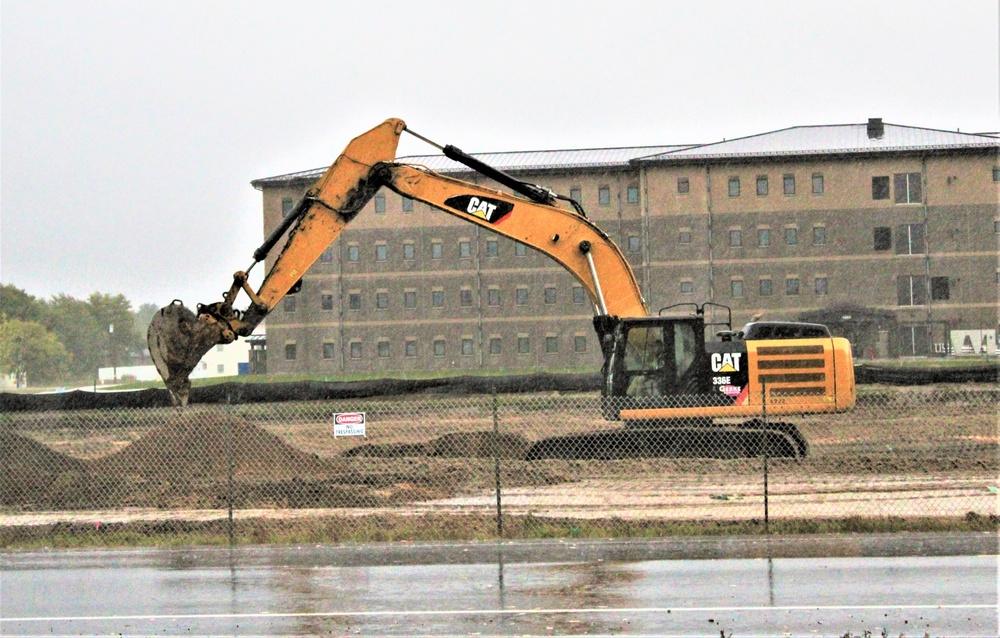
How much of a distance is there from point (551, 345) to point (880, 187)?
19.9 meters

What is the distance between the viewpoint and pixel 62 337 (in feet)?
425

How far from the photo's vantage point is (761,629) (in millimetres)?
10070

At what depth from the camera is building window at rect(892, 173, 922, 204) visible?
7019cm

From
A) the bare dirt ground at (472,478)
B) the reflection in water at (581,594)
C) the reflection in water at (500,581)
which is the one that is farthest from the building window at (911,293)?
the reflection in water at (581,594)

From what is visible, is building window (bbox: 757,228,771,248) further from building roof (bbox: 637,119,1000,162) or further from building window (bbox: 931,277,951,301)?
building window (bbox: 931,277,951,301)

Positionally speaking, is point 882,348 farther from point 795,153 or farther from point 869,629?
point 869,629

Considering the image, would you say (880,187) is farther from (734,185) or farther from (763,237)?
(734,185)

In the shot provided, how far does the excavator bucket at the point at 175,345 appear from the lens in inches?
748

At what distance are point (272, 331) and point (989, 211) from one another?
40.3 meters

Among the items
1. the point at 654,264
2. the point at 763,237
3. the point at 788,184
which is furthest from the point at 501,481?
the point at 788,184

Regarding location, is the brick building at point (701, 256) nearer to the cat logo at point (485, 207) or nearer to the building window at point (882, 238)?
→ the building window at point (882, 238)

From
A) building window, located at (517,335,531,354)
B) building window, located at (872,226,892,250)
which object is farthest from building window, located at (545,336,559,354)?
building window, located at (872,226,892,250)

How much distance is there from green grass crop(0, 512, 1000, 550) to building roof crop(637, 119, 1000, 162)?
5685cm

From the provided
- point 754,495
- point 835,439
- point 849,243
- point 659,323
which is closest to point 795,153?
point 849,243
